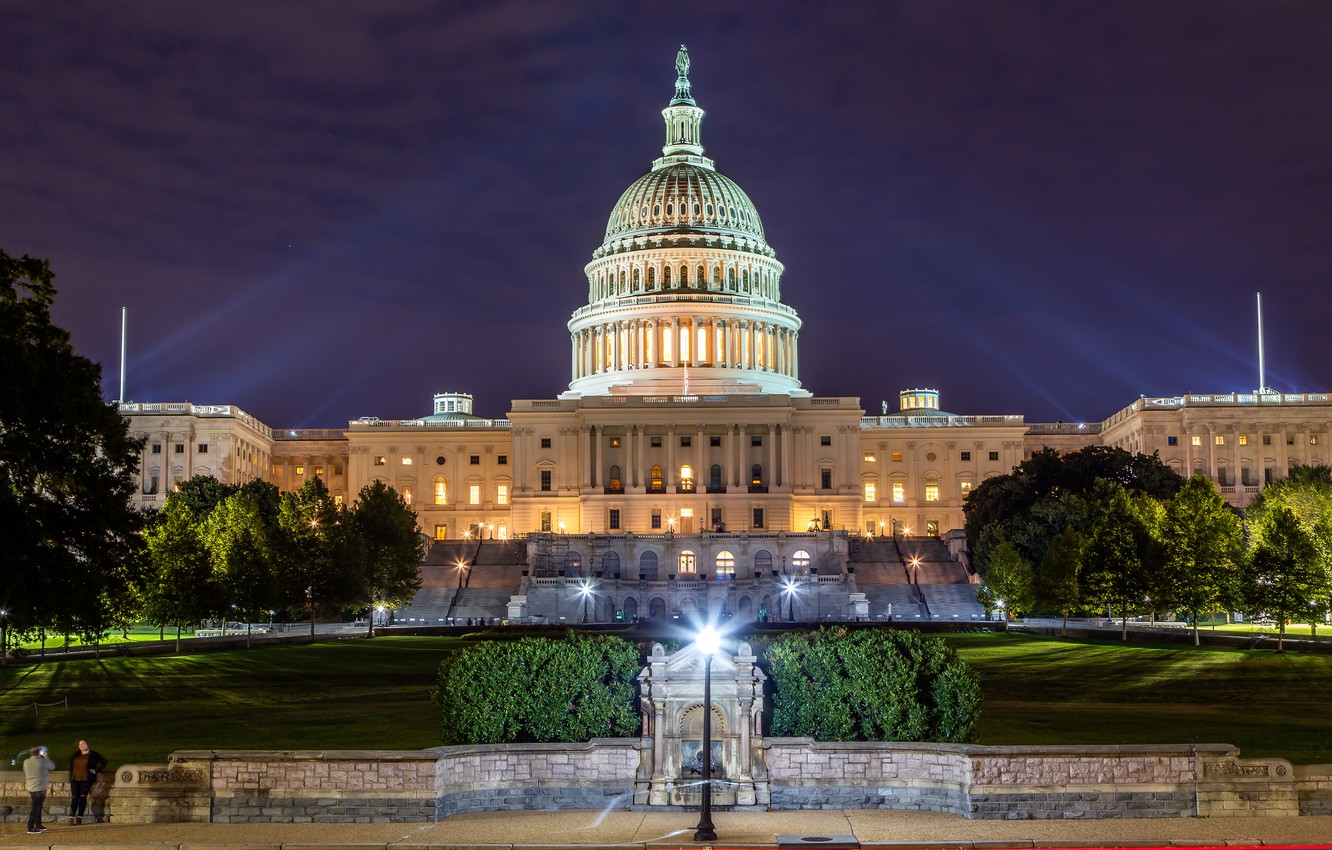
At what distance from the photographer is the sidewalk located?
2472cm

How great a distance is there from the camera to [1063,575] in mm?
75625

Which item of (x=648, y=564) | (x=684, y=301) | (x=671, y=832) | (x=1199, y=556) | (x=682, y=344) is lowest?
(x=671, y=832)

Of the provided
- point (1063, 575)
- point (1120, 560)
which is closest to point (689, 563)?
point (1063, 575)

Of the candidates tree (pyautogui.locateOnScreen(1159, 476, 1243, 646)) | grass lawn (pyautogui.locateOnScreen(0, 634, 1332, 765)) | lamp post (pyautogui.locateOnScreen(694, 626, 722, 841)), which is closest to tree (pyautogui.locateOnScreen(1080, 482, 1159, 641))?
tree (pyautogui.locateOnScreen(1159, 476, 1243, 646))

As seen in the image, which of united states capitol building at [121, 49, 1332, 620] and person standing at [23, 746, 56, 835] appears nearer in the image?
person standing at [23, 746, 56, 835]

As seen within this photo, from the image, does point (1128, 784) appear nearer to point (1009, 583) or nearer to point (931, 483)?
point (1009, 583)

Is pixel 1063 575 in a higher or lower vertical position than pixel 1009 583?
higher

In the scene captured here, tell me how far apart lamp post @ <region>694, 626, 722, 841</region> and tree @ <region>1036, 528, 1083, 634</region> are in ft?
159

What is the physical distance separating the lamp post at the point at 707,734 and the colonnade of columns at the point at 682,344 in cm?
12215

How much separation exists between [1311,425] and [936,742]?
125744 millimetres

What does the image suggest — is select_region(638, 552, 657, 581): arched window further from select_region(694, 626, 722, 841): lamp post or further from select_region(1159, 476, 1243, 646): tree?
select_region(694, 626, 722, 841): lamp post

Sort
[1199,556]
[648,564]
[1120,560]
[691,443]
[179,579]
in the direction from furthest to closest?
[691,443] < [648,564] < [1120,560] < [1199,556] < [179,579]

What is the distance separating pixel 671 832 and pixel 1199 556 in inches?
2082

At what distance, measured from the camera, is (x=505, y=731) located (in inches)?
1182
